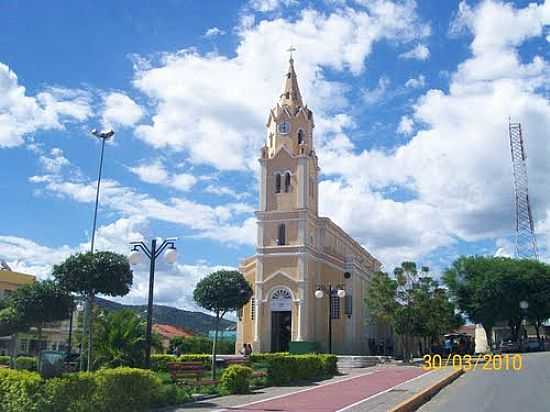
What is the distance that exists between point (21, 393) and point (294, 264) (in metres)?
37.2

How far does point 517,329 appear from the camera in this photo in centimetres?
6475

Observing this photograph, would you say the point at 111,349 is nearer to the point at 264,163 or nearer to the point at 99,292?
the point at 99,292

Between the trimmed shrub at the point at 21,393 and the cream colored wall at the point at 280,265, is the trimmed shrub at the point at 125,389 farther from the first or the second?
the cream colored wall at the point at 280,265

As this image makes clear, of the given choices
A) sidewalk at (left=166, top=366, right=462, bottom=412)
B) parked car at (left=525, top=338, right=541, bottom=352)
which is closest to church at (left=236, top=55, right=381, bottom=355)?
parked car at (left=525, top=338, right=541, bottom=352)

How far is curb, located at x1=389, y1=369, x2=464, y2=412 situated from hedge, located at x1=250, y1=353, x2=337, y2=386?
17.6 ft

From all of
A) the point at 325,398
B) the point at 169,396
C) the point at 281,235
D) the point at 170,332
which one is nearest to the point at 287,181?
the point at 281,235

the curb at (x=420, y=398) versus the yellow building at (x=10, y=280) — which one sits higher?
the yellow building at (x=10, y=280)

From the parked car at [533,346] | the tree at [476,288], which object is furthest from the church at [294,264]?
the parked car at [533,346]

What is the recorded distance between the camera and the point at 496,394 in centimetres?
1817

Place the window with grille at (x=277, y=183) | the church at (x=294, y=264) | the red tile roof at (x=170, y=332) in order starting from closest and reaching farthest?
1. the church at (x=294, y=264)
2. the window with grille at (x=277, y=183)
3. the red tile roof at (x=170, y=332)

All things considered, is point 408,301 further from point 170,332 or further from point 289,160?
point 170,332

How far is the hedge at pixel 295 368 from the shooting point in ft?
75.5

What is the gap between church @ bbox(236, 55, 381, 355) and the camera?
157 ft

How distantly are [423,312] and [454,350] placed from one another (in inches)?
385
